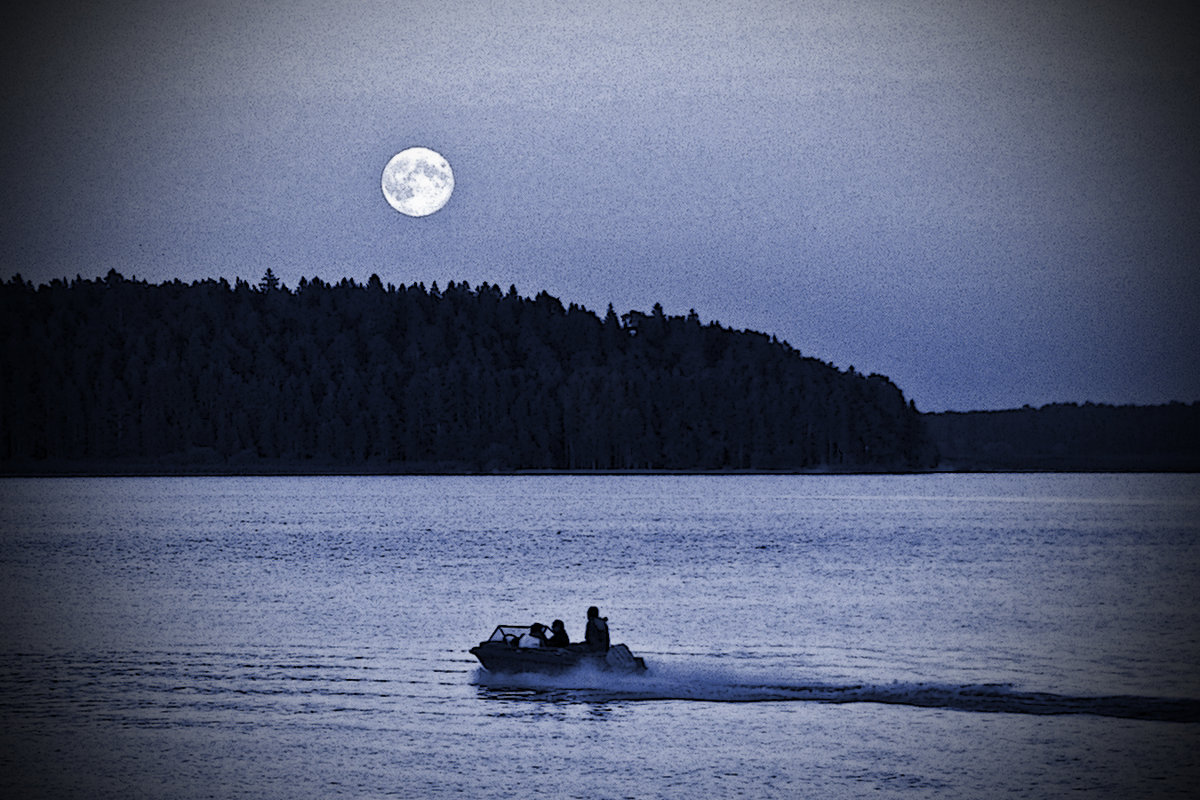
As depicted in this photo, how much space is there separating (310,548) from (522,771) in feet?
220

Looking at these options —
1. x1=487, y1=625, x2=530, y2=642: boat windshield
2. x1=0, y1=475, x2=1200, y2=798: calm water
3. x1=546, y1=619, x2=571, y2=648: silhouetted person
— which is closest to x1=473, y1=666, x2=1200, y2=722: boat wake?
x1=0, y1=475, x2=1200, y2=798: calm water

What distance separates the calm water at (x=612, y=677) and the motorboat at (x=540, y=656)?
44cm

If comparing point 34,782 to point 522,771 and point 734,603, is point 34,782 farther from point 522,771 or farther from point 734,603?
point 734,603

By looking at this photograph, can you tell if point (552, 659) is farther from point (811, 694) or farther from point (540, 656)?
point (811, 694)

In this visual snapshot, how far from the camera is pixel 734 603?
5400 centimetres

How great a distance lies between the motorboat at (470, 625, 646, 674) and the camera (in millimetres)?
32812

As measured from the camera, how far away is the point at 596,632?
3238 cm

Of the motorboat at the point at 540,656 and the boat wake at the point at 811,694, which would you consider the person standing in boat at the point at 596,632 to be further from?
the boat wake at the point at 811,694

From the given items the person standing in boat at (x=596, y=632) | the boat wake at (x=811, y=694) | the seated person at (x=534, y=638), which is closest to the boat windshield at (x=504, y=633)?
the seated person at (x=534, y=638)

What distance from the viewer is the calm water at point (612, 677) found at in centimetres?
2584

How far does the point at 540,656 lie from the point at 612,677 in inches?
78.3

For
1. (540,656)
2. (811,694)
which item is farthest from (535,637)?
(811,694)

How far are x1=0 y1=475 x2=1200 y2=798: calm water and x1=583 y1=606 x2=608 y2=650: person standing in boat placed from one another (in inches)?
43.2

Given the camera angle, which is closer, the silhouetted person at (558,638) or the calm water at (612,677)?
the calm water at (612,677)
